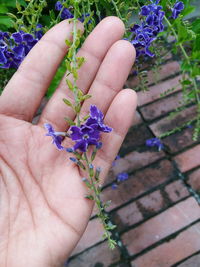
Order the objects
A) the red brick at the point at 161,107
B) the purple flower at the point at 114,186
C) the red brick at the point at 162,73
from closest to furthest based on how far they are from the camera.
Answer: the purple flower at the point at 114,186, the red brick at the point at 161,107, the red brick at the point at 162,73

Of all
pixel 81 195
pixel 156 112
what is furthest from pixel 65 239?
pixel 156 112

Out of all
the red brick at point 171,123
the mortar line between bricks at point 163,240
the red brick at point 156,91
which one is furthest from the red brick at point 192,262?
the red brick at point 156,91

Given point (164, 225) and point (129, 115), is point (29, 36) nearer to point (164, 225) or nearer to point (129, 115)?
point (129, 115)

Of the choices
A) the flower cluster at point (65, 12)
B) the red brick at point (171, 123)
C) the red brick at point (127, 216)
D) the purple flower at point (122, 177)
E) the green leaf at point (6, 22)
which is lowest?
the red brick at point (127, 216)

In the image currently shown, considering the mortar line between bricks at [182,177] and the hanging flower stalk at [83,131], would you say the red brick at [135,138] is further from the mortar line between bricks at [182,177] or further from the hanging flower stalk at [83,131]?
the hanging flower stalk at [83,131]

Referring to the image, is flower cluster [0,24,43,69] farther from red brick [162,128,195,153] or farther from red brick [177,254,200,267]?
red brick [177,254,200,267]

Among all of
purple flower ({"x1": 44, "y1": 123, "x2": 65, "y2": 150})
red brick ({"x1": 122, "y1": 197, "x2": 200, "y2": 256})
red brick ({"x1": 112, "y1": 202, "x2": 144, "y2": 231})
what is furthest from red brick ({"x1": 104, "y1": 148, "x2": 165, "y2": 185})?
purple flower ({"x1": 44, "y1": 123, "x2": 65, "y2": 150})
